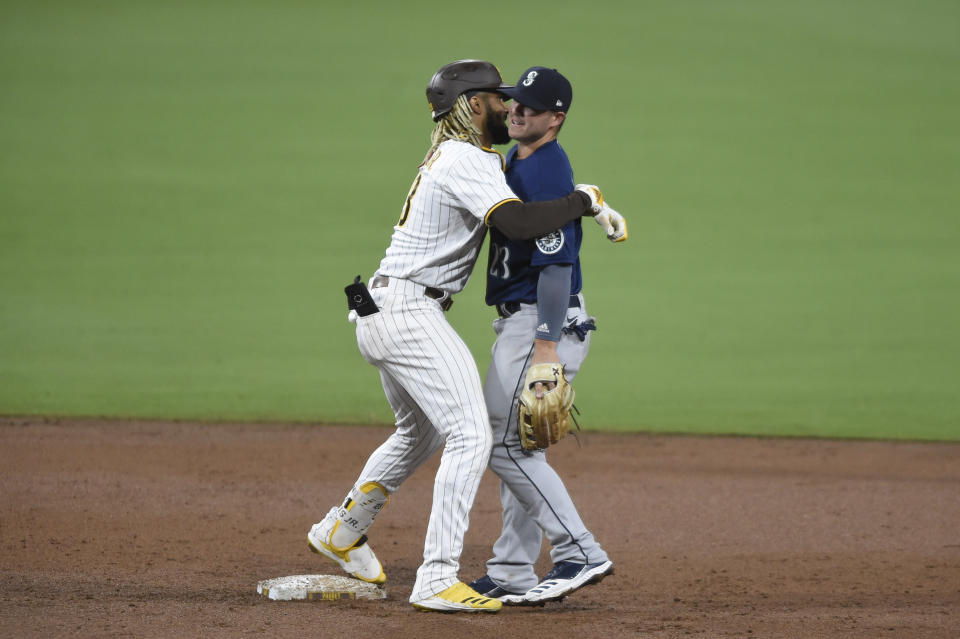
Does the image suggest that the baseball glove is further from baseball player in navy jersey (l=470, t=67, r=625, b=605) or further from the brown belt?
the brown belt

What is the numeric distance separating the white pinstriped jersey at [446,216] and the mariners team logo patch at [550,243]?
0.47 ft

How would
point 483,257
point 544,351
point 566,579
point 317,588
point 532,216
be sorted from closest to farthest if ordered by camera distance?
point 532,216 < point 544,351 < point 566,579 < point 317,588 < point 483,257

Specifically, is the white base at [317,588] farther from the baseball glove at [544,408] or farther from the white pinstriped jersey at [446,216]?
the white pinstriped jersey at [446,216]

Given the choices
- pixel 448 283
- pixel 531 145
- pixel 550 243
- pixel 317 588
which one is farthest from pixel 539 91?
pixel 317 588

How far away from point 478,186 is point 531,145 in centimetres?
32

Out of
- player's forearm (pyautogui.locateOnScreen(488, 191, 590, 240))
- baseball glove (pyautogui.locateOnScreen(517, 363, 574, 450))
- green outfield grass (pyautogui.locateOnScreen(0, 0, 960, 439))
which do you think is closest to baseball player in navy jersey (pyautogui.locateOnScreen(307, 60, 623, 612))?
player's forearm (pyautogui.locateOnScreen(488, 191, 590, 240))

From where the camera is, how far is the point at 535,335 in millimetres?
3123

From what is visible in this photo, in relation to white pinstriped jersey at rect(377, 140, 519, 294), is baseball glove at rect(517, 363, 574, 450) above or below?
below

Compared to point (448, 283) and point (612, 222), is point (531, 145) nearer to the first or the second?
point (612, 222)

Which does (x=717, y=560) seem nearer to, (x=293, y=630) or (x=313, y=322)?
(x=293, y=630)

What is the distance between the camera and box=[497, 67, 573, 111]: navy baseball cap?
10.2ft

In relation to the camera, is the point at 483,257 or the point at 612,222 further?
the point at 483,257

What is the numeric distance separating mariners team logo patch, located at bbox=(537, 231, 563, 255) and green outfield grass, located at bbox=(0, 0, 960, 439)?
3854 millimetres

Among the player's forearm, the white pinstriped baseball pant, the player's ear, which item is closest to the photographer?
the player's forearm
